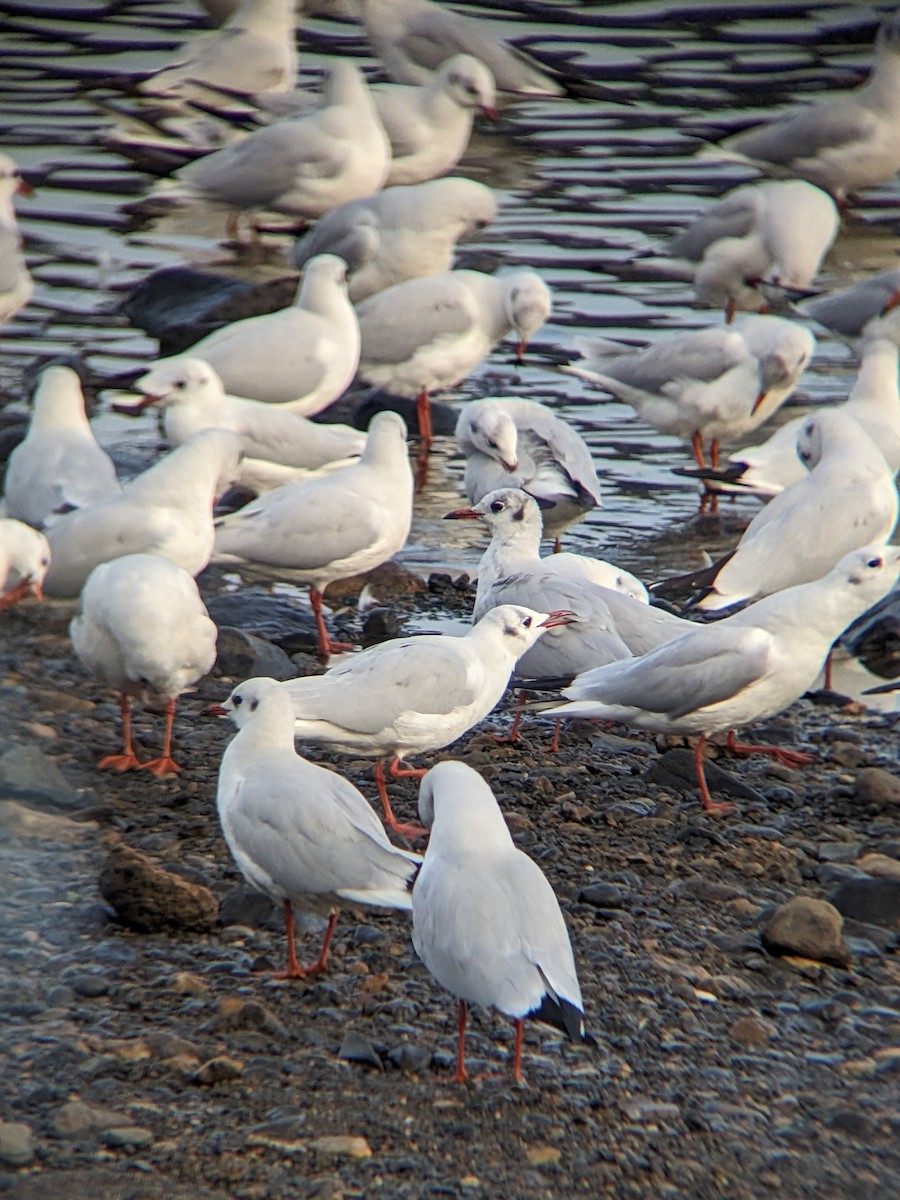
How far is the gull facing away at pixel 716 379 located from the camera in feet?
30.8

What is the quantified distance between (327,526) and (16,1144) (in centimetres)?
397

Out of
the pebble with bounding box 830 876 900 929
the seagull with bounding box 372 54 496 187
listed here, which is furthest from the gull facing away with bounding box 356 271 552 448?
the pebble with bounding box 830 876 900 929

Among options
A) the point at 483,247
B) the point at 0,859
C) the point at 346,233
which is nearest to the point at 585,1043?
the point at 0,859

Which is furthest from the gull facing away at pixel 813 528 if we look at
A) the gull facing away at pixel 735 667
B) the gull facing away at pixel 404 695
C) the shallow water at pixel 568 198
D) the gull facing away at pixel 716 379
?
the gull facing away at pixel 404 695

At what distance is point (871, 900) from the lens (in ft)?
16.0

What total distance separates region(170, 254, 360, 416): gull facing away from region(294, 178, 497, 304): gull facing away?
1928 millimetres

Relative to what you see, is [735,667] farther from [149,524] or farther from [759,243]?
[759,243]

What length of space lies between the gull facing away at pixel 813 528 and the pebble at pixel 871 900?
2.42 m

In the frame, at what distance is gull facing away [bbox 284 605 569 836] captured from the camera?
205 inches

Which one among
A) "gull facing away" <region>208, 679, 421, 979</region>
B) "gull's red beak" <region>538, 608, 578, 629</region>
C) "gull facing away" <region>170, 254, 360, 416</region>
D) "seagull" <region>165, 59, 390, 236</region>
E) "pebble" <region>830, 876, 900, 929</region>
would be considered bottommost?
"seagull" <region>165, 59, 390, 236</region>

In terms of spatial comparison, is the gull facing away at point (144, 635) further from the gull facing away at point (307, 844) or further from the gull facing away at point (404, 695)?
the gull facing away at point (307, 844)

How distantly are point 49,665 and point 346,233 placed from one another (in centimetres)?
572

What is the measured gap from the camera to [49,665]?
6641 millimetres

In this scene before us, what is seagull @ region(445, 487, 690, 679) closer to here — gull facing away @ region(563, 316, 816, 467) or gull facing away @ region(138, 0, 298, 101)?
gull facing away @ region(563, 316, 816, 467)
